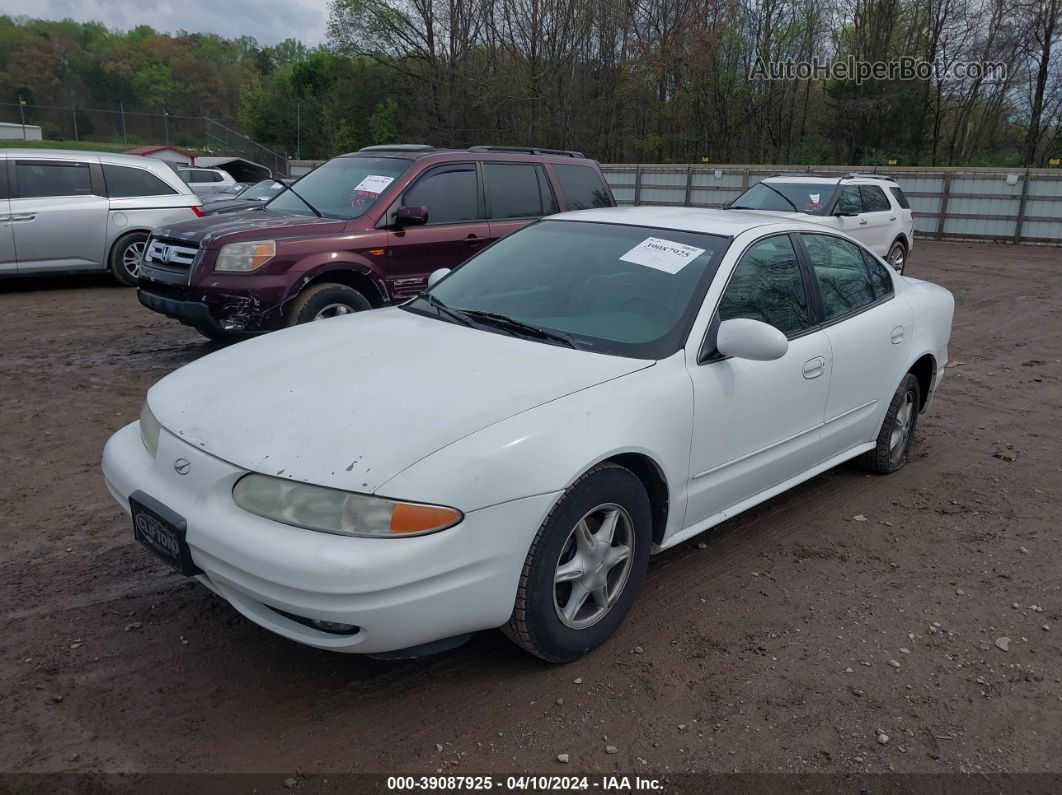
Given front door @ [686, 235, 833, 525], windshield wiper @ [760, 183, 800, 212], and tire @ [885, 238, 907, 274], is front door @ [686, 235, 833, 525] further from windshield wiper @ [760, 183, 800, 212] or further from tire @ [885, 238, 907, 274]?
tire @ [885, 238, 907, 274]

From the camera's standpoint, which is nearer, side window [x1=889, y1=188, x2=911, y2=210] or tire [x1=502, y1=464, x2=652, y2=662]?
tire [x1=502, y1=464, x2=652, y2=662]

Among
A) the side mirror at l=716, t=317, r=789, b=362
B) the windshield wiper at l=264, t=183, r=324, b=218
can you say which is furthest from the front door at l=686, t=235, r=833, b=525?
the windshield wiper at l=264, t=183, r=324, b=218

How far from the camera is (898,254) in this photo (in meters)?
14.1

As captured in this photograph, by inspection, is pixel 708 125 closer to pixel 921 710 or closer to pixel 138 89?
pixel 921 710

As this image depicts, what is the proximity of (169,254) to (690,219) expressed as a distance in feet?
15.1

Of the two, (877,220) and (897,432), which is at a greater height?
(877,220)

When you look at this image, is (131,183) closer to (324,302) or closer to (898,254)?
(324,302)

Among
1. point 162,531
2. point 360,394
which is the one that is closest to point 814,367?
point 360,394

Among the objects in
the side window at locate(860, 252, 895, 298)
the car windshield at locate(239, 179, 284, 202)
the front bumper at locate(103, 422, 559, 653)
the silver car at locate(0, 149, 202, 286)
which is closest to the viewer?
the front bumper at locate(103, 422, 559, 653)

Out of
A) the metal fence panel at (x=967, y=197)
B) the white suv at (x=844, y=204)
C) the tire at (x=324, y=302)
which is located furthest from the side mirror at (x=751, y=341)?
the metal fence panel at (x=967, y=197)

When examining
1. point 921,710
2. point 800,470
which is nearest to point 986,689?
point 921,710

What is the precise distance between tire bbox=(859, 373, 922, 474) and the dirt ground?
122 millimetres

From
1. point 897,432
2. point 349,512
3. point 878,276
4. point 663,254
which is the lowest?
point 897,432

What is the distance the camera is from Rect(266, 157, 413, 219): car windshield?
279 inches
